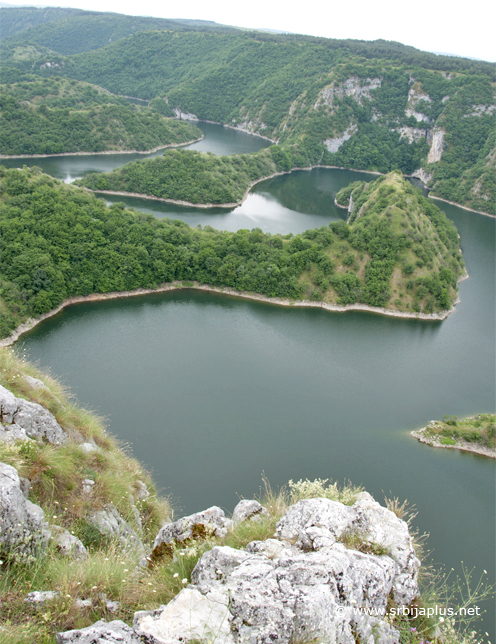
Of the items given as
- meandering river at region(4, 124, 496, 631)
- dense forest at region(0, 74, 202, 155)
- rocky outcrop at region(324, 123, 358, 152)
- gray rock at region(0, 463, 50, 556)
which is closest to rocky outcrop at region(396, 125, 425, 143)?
rocky outcrop at region(324, 123, 358, 152)

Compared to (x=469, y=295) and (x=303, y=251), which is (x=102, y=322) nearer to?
(x=303, y=251)

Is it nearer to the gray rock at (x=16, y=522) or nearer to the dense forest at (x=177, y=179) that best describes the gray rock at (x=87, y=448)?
the gray rock at (x=16, y=522)

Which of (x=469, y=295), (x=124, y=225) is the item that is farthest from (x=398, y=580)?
(x=469, y=295)

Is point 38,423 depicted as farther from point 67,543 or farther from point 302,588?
point 302,588

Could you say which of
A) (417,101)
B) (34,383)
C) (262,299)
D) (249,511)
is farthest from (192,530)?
(417,101)

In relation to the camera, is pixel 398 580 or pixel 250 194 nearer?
pixel 398 580

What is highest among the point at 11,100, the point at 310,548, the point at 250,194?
the point at 11,100
